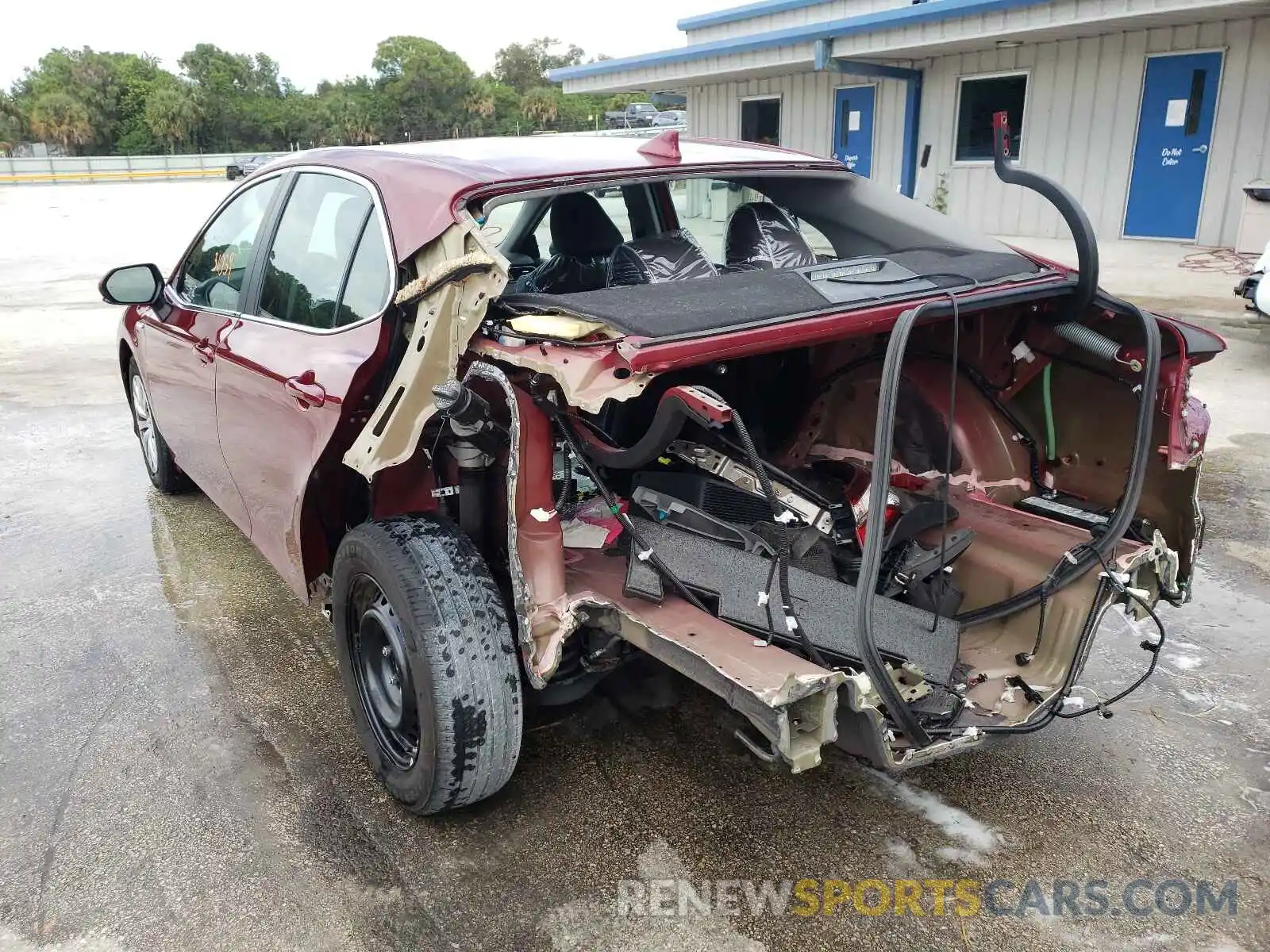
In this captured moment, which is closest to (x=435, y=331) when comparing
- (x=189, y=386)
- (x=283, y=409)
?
(x=283, y=409)

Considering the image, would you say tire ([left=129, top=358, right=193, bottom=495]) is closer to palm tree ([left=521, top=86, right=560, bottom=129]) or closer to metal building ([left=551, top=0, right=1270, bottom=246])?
metal building ([left=551, top=0, right=1270, bottom=246])

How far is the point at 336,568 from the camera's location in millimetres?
2900

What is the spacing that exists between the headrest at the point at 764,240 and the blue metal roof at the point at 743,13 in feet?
47.5

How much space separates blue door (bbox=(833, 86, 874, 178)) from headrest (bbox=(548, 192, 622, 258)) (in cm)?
1279

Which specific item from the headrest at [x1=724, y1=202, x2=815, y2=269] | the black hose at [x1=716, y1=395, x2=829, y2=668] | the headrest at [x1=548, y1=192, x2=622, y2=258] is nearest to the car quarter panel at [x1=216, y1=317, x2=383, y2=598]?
the black hose at [x1=716, y1=395, x2=829, y2=668]

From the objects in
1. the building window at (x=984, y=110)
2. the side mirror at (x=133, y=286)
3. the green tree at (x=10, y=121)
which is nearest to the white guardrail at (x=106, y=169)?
the green tree at (x=10, y=121)

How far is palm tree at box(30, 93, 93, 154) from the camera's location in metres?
60.0

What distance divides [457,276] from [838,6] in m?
16.1

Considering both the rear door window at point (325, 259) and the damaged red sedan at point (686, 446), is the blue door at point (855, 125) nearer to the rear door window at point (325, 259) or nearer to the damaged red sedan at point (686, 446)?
the damaged red sedan at point (686, 446)

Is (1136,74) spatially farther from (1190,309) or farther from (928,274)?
(928,274)

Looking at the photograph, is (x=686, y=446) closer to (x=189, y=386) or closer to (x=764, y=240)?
(x=764, y=240)

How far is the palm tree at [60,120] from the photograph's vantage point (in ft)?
197

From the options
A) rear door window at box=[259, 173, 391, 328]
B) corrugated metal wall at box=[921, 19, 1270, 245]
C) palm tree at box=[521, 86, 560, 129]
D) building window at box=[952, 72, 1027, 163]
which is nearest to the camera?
rear door window at box=[259, 173, 391, 328]

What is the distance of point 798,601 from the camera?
2.72 meters
